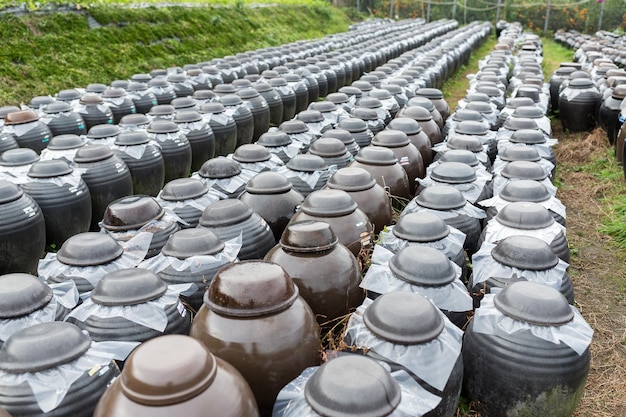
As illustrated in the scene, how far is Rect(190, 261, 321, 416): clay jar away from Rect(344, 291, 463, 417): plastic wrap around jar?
0.36 m

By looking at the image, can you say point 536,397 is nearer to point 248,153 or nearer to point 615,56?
point 248,153

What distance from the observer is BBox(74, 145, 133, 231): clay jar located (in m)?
5.46

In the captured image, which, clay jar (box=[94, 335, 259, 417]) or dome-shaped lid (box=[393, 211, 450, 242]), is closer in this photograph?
clay jar (box=[94, 335, 259, 417])

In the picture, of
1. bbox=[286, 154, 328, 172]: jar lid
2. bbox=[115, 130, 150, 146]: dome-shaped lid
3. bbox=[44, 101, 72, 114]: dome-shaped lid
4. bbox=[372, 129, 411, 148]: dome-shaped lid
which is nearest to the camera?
bbox=[286, 154, 328, 172]: jar lid

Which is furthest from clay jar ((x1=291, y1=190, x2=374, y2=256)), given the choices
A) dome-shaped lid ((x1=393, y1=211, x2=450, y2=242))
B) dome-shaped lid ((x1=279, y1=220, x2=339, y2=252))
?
dome-shaped lid ((x1=279, y1=220, x2=339, y2=252))

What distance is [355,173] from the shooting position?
463 centimetres

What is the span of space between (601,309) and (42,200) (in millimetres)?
5074

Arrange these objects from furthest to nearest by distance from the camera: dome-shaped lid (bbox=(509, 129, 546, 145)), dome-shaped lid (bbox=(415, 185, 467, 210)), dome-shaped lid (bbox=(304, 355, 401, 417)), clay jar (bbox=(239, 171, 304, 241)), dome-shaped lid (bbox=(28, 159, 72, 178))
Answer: dome-shaped lid (bbox=(509, 129, 546, 145)) < dome-shaped lid (bbox=(28, 159, 72, 178)) < clay jar (bbox=(239, 171, 304, 241)) < dome-shaped lid (bbox=(415, 185, 467, 210)) < dome-shaped lid (bbox=(304, 355, 401, 417))

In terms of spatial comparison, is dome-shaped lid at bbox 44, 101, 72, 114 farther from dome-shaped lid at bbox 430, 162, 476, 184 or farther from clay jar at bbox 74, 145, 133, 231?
dome-shaped lid at bbox 430, 162, 476, 184

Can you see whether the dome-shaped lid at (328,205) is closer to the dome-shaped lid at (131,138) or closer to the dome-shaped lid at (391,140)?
the dome-shaped lid at (391,140)

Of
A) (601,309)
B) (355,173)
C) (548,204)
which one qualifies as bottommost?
(601,309)

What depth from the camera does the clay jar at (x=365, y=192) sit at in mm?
4562

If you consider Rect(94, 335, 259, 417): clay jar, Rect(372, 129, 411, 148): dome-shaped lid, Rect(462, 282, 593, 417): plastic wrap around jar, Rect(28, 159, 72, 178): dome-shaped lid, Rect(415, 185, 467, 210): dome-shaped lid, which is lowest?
Rect(462, 282, 593, 417): plastic wrap around jar

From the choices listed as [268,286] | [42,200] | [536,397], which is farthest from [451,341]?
[42,200]
